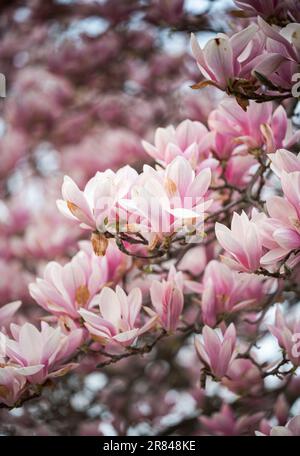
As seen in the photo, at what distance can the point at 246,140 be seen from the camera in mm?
1205

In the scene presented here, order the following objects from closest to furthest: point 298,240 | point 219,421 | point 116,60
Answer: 1. point 298,240
2. point 219,421
3. point 116,60

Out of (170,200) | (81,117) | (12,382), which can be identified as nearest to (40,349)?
(12,382)

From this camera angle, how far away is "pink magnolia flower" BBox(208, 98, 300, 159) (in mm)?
1182

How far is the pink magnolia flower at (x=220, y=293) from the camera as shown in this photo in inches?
47.5

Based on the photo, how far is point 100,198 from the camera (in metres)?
1.02

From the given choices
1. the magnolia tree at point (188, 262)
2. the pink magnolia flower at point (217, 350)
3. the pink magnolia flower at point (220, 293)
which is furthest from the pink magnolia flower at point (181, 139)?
the pink magnolia flower at point (217, 350)

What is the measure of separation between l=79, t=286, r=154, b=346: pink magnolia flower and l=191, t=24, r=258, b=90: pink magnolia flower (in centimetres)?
39

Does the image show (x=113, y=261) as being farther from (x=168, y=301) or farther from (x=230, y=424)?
(x=230, y=424)

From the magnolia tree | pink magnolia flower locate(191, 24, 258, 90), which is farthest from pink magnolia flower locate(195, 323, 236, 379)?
pink magnolia flower locate(191, 24, 258, 90)

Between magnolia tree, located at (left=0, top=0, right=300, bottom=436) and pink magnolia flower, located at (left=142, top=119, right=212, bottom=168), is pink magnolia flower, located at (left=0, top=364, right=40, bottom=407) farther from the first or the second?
pink magnolia flower, located at (left=142, top=119, right=212, bottom=168)

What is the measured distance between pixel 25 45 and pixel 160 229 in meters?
2.45

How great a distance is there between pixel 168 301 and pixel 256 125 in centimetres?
37
